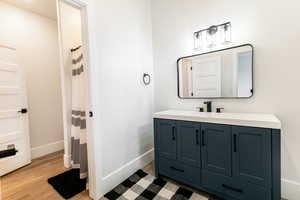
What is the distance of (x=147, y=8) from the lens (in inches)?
99.3

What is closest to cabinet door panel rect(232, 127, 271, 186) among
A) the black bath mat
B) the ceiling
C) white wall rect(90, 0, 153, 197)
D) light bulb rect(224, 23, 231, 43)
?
light bulb rect(224, 23, 231, 43)

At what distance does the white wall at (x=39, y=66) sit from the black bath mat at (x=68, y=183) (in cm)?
116

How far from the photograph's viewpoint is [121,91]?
2.04m

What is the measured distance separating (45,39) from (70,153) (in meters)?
2.37

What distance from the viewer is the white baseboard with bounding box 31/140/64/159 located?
2.80 meters

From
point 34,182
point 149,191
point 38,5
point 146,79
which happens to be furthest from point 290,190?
point 38,5

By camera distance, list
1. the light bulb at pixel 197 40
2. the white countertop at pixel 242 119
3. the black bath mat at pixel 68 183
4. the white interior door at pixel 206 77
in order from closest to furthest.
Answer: the white countertop at pixel 242 119 < the black bath mat at pixel 68 183 < the white interior door at pixel 206 77 < the light bulb at pixel 197 40

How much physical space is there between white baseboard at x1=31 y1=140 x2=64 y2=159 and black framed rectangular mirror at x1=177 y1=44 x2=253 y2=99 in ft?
9.29

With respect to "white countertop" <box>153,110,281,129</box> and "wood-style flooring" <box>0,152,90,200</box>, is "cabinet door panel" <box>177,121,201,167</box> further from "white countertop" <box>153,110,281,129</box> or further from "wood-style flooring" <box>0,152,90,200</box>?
"wood-style flooring" <box>0,152,90,200</box>

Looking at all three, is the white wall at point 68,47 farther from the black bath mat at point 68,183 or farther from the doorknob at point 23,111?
the doorknob at point 23,111

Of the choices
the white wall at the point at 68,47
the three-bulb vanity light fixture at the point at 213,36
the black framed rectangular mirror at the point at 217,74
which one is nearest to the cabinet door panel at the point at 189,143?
the black framed rectangular mirror at the point at 217,74

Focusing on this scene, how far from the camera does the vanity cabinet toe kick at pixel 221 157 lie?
1297 mm

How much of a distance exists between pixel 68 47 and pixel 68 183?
2.10 meters

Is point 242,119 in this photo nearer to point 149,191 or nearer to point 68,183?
point 149,191
